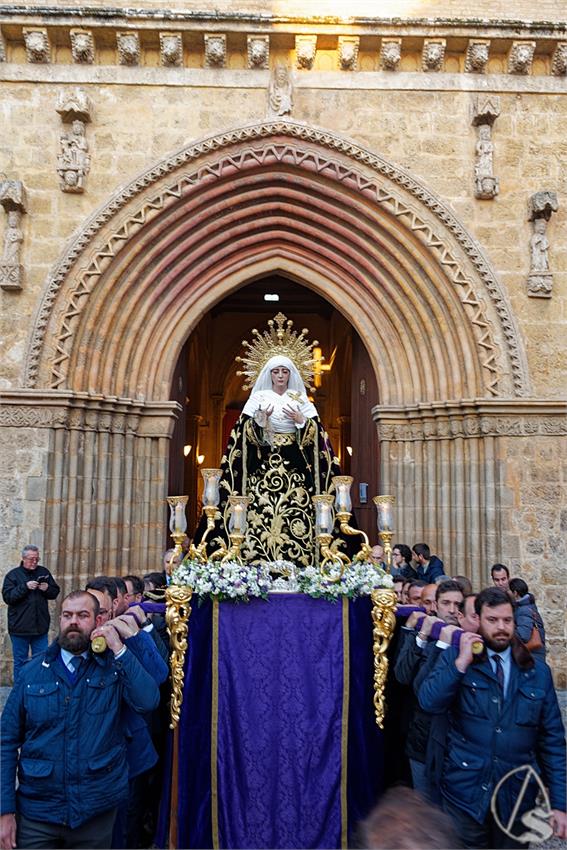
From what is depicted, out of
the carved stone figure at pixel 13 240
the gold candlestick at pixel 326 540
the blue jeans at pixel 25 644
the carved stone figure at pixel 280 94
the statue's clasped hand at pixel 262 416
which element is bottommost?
the blue jeans at pixel 25 644

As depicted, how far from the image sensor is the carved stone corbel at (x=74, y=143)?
862cm

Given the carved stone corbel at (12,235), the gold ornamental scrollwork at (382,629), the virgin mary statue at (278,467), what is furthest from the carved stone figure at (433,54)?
the gold ornamental scrollwork at (382,629)

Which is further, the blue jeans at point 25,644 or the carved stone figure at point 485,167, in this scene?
the carved stone figure at point 485,167

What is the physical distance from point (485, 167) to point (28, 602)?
23.7ft

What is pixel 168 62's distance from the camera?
29.0ft

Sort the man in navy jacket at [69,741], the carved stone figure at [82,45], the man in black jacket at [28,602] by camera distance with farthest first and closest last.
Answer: the carved stone figure at [82,45] < the man in black jacket at [28,602] < the man in navy jacket at [69,741]

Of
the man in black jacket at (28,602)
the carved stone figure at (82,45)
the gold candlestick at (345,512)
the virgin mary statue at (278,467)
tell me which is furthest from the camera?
the carved stone figure at (82,45)

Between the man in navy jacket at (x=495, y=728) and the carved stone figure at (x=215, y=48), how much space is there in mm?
7892

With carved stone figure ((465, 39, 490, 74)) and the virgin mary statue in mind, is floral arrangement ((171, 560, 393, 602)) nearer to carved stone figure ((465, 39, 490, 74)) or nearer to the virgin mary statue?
the virgin mary statue

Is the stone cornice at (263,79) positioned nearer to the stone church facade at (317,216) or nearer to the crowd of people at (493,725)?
the stone church facade at (317,216)

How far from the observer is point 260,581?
14.4 ft

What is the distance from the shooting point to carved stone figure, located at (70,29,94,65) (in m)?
8.61

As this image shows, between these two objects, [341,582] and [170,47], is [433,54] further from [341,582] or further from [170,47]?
[341,582]

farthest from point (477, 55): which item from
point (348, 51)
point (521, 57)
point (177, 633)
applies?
point (177, 633)
